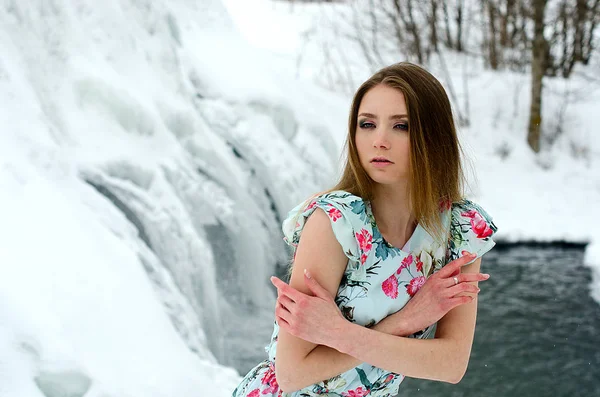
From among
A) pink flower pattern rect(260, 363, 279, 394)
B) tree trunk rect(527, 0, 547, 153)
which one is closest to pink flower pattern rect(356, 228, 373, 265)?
pink flower pattern rect(260, 363, 279, 394)

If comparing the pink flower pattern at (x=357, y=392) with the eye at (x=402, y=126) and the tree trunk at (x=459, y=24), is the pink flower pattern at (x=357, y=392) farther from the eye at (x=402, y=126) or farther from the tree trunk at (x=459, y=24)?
the tree trunk at (x=459, y=24)

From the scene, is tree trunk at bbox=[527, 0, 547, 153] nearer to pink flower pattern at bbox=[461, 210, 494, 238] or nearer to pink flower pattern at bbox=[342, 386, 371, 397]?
pink flower pattern at bbox=[461, 210, 494, 238]

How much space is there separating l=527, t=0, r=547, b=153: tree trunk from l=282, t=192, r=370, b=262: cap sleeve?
779 centimetres

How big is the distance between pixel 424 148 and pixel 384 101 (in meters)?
0.11

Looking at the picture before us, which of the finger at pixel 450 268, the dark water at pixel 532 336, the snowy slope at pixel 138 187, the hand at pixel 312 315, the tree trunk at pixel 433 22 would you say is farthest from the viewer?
the tree trunk at pixel 433 22

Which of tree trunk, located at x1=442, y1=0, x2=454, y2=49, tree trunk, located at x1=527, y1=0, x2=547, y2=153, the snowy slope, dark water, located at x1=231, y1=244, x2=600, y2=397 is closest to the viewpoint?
the snowy slope

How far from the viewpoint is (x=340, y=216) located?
1.18 metres

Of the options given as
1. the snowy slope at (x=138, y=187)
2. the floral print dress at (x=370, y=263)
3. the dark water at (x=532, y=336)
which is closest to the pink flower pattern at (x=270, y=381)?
the floral print dress at (x=370, y=263)

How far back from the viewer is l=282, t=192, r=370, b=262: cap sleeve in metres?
1.17

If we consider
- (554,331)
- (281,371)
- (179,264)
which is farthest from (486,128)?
(281,371)

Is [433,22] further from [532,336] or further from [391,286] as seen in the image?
[391,286]

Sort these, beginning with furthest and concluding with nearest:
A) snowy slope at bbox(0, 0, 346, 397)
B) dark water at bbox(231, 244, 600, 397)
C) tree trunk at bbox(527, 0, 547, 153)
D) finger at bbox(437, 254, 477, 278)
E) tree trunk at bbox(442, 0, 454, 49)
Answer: tree trunk at bbox(442, 0, 454, 49), tree trunk at bbox(527, 0, 547, 153), dark water at bbox(231, 244, 600, 397), snowy slope at bbox(0, 0, 346, 397), finger at bbox(437, 254, 477, 278)

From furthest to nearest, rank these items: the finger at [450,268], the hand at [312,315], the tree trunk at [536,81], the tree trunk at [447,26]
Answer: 1. the tree trunk at [447,26]
2. the tree trunk at [536,81]
3. the finger at [450,268]
4. the hand at [312,315]

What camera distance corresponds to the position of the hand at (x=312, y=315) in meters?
1.14
